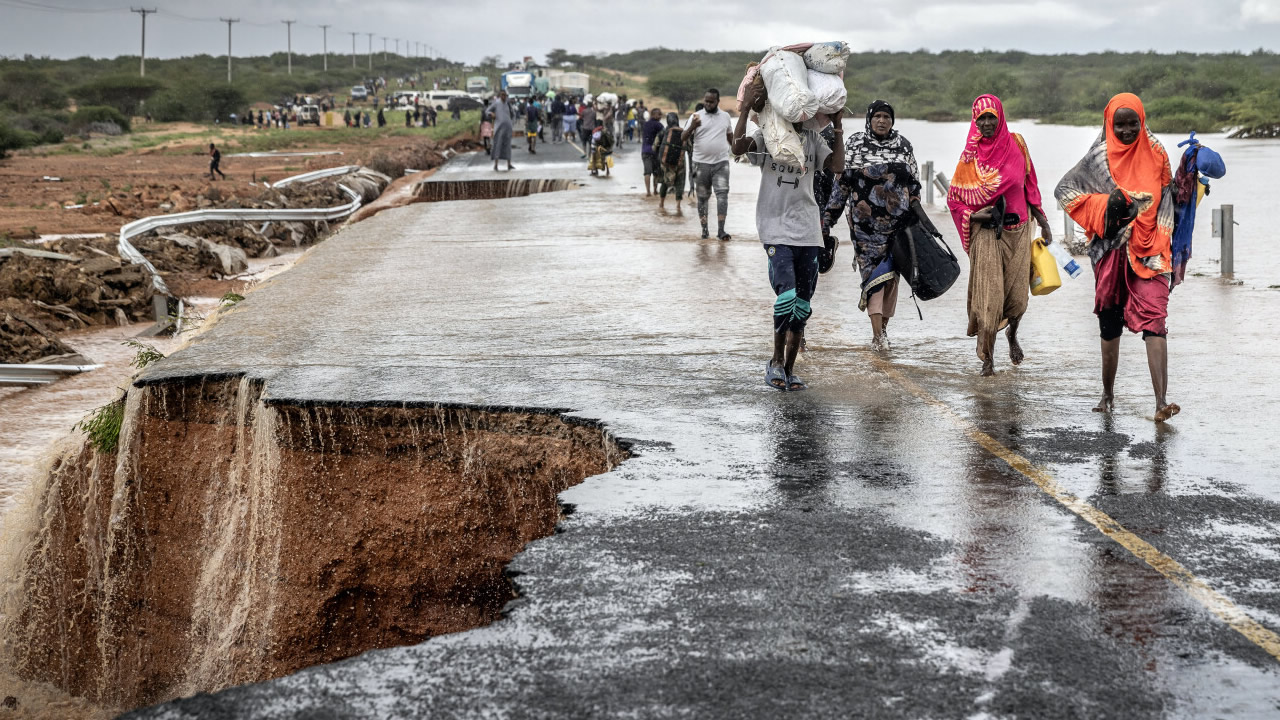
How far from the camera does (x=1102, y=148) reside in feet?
22.7

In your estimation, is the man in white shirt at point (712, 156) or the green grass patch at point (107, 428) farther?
the man in white shirt at point (712, 156)

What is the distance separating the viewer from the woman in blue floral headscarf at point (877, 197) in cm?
868

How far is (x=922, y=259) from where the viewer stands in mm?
8734

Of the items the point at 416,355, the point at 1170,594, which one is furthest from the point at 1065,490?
the point at 416,355

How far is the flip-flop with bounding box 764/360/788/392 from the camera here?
752 centimetres

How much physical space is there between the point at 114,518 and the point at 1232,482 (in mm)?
6552

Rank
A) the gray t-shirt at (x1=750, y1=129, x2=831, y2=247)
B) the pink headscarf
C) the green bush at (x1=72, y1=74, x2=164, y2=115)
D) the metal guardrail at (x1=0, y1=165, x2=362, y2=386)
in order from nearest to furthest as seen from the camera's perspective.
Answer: the gray t-shirt at (x1=750, y1=129, x2=831, y2=247) → the pink headscarf → the metal guardrail at (x1=0, y1=165, x2=362, y2=386) → the green bush at (x1=72, y1=74, x2=164, y2=115)

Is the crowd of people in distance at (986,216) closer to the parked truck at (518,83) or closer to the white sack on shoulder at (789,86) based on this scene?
the white sack on shoulder at (789,86)

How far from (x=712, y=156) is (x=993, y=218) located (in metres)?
8.91

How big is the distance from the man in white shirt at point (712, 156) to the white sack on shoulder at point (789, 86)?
29.3 feet

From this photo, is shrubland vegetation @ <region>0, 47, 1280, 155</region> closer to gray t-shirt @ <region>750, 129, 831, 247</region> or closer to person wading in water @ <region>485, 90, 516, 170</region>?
person wading in water @ <region>485, 90, 516, 170</region>

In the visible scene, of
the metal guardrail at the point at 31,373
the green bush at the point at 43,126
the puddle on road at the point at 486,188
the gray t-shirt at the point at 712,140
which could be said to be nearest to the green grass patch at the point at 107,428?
the metal guardrail at the point at 31,373

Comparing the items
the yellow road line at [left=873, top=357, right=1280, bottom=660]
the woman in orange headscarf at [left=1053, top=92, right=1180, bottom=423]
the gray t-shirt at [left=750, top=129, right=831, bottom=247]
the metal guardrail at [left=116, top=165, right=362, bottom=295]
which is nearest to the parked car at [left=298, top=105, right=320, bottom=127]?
the metal guardrail at [left=116, top=165, right=362, bottom=295]

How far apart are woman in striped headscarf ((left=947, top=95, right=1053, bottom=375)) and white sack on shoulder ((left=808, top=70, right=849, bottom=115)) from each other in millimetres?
999
